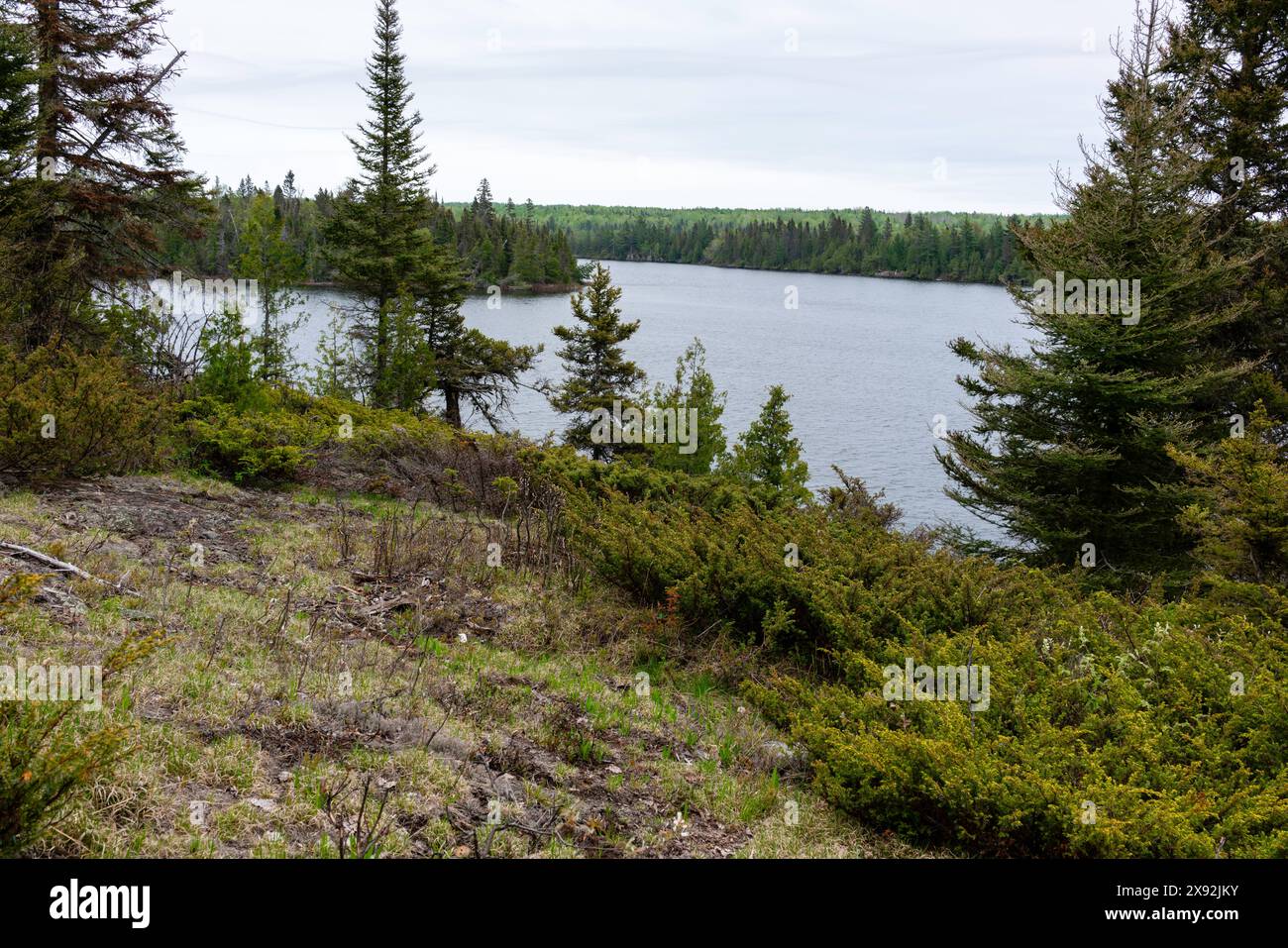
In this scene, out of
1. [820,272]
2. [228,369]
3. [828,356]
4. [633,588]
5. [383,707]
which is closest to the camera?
[383,707]

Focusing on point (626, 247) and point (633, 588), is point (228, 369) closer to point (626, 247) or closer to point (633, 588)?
point (633, 588)

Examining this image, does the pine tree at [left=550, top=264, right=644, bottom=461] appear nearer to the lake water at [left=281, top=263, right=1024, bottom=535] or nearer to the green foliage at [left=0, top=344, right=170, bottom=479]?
the lake water at [left=281, top=263, right=1024, bottom=535]

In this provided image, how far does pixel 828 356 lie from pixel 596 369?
35.2 m

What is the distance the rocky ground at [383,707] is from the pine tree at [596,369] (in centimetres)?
2120

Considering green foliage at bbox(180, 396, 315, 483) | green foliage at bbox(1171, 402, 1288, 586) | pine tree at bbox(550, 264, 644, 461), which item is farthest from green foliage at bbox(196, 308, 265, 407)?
pine tree at bbox(550, 264, 644, 461)

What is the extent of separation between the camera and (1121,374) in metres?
13.7

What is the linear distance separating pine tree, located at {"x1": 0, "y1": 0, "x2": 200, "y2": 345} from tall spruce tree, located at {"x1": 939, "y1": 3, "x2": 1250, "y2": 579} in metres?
17.8

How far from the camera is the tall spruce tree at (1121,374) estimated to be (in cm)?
1396

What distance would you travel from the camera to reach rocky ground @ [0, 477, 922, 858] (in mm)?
3904

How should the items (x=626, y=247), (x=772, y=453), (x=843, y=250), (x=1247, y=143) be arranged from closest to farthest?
(x=1247, y=143)
(x=772, y=453)
(x=843, y=250)
(x=626, y=247)

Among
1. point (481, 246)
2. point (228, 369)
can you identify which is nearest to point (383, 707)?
point (228, 369)

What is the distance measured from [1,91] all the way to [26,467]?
9.13 m

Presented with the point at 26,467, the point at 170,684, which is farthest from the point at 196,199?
the point at 170,684
